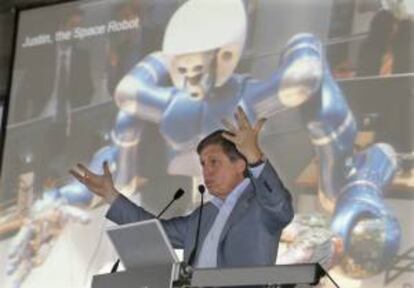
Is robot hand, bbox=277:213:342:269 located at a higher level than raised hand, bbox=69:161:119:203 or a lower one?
lower

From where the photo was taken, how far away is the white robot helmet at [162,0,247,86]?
14.0 feet

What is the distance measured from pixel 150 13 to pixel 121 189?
2.96 feet

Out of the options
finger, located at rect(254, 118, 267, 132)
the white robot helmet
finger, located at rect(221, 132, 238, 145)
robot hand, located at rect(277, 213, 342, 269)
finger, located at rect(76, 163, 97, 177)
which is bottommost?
robot hand, located at rect(277, 213, 342, 269)

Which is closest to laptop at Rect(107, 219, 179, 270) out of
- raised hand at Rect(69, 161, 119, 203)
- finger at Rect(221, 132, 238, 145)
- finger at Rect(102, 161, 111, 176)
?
finger at Rect(221, 132, 238, 145)

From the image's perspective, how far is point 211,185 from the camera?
13.1 feet

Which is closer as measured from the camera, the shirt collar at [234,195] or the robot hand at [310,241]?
the robot hand at [310,241]

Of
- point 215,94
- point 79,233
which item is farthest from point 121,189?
point 215,94

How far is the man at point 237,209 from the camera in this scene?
147 inches

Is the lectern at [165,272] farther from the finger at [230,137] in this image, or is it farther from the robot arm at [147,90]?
the robot arm at [147,90]

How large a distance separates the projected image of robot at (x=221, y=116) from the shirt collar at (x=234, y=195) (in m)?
0.26

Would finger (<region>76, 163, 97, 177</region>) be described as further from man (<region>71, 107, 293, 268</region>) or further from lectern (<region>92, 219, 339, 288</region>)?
lectern (<region>92, 219, 339, 288</region>)

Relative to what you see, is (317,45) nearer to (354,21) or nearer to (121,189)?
(354,21)

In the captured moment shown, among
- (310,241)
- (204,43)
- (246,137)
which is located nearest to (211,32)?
(204,43)

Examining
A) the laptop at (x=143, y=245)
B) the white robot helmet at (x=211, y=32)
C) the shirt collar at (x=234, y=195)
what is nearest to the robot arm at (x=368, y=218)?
the shirt collar at (x=234, y=195)
